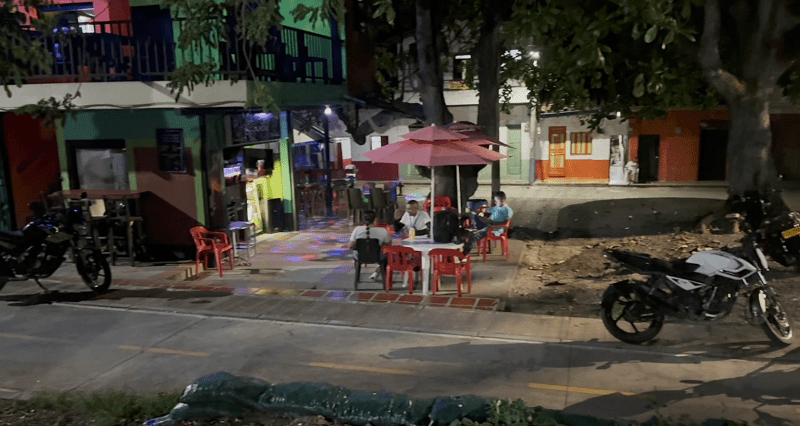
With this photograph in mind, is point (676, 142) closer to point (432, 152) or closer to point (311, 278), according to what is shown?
point (432, 152)

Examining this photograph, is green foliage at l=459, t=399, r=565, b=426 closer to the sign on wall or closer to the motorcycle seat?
the motorcycle seat

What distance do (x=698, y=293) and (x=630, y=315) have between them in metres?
0.76

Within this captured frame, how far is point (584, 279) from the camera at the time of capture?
10.9 metres

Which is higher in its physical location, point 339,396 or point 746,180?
point 746,180

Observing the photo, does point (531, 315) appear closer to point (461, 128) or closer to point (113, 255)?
point (461, 128)

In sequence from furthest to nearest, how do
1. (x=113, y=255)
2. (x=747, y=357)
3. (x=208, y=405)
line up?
(x=113, y=255), (x=747, y=357), (x=208, y=405)

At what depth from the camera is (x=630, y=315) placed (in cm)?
747

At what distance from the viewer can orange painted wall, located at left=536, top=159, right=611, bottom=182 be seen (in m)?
26.7

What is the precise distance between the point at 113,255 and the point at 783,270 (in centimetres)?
1184

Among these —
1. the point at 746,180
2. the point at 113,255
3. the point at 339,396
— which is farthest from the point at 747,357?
the point at 113,255

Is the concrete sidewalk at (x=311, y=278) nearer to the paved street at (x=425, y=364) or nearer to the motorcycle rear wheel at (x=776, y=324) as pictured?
the paved street at (x=425, y=364)

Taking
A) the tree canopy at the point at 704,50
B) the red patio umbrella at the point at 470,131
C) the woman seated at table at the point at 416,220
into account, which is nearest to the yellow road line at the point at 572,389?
the tree canopy at the point at 704,50

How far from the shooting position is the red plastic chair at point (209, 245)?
12016mm

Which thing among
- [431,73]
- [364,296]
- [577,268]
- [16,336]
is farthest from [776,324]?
[431,73]
